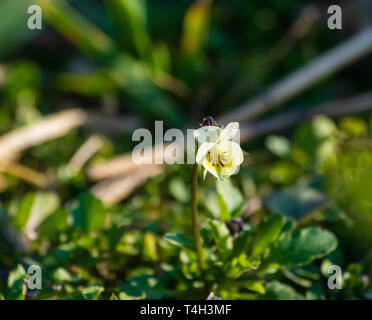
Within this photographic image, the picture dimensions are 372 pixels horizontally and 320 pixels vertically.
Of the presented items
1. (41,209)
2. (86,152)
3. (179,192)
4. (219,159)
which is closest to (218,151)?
(219,159)

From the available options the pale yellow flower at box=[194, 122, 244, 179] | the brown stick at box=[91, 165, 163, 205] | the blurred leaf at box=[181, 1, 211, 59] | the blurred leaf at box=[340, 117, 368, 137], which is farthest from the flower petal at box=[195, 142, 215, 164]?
the blurred leaf at box=[181, 1, 211, 59]

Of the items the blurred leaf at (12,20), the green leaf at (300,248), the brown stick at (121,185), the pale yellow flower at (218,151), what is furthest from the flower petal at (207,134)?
the blurred leaf at (12,20)

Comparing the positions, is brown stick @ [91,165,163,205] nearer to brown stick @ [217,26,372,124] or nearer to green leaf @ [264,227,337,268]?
brown stick @ [217,26,372,124]

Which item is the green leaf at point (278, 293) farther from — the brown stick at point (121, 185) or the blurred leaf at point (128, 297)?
the brown stick at point (121, 185)

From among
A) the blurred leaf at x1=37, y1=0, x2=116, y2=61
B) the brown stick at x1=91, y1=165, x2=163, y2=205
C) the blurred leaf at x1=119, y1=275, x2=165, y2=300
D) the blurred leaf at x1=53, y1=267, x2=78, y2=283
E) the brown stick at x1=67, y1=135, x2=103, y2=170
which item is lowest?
the blurred leaf at x1=119, y1=275, x2=165, y2=300
